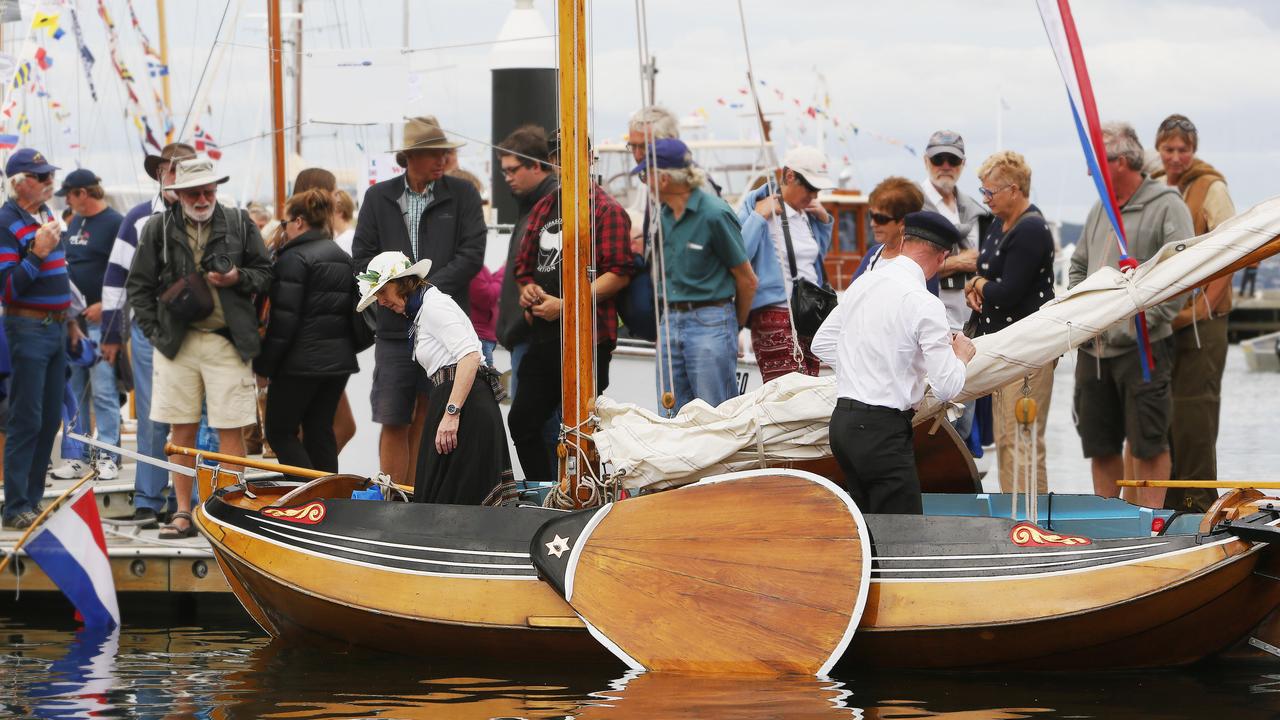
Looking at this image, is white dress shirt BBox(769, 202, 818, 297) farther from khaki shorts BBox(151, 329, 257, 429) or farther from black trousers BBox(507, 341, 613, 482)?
khaki shorts BBox(151, 329, 257, 429)

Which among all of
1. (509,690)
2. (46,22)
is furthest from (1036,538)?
(46,22)

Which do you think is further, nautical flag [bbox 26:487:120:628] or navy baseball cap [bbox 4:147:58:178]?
navy baseball cap [bbox 4:147:58:178]

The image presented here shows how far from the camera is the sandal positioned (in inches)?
353

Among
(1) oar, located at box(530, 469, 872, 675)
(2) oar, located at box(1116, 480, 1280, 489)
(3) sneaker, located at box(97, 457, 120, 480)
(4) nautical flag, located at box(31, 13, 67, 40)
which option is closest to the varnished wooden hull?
(1) oar, located at box(530, 469, 872, 675)

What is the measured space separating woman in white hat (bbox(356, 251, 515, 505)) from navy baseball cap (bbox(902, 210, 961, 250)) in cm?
216

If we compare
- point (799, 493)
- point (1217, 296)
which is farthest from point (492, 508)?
point (1217, 296)

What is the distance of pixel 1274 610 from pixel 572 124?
3527 millimetres

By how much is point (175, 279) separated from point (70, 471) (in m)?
3.22

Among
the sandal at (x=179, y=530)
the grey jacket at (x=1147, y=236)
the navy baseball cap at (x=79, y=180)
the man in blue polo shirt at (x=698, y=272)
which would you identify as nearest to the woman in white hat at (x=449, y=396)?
the man in blue polo shirt at (x=698, y=272)

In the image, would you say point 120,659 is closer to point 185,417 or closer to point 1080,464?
point 185,417

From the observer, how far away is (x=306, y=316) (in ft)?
29.0

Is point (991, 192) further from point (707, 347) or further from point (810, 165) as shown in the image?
point (707, 347)

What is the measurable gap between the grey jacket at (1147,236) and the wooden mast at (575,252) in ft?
8.76

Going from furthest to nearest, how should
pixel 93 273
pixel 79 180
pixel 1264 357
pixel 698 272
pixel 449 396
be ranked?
1. pixel 1264 357
2. pixel 93 273
3. pixel 79 180
4. pixel 698 272
5. pixel 449 396
